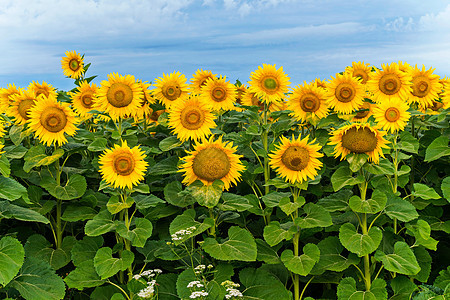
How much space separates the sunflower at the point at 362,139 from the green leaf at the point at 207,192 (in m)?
1.00

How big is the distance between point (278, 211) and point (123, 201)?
4.68ft

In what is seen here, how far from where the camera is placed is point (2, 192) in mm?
3393

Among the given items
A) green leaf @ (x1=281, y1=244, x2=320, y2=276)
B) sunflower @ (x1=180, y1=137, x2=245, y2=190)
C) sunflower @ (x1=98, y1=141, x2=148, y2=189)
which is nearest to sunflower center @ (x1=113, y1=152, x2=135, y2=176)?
sunflower @ (x1=98, y1=141, x2=148, y2=189)

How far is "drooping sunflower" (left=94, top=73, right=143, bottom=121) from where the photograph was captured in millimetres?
4562

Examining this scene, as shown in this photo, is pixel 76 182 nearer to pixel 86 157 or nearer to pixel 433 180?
pixel 86 157

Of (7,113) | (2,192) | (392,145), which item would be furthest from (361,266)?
(7,113)

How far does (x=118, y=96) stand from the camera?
4547 mm

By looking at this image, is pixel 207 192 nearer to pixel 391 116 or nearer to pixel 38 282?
pixel 38 282

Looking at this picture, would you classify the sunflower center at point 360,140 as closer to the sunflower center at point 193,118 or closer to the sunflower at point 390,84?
the sunflower center at point 193,118

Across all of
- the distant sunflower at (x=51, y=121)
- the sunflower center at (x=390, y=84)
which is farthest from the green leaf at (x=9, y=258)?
the sunflower center at (x=390, y=84)

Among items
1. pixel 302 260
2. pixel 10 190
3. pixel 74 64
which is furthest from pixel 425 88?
pixel 74 64

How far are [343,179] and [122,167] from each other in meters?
1.74

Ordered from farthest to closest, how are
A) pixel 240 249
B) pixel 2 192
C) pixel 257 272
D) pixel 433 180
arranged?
pixel 433 180 < pixel 257 272 < pixel 240 249 < pixel 2 192

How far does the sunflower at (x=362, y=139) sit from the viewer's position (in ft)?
11.9
